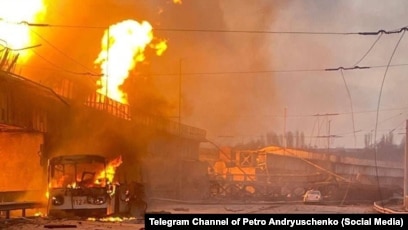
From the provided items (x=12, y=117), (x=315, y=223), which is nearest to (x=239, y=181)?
(x=12, y=117)

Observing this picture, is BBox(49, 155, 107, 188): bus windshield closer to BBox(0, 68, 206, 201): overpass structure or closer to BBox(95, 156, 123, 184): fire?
BBox(95, 156, 123, 184): fire

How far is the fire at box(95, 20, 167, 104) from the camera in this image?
45375 millimetres

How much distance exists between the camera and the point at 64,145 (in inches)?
1374

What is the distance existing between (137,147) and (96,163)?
1915 centimetres

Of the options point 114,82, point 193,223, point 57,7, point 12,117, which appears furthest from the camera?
point 114,82

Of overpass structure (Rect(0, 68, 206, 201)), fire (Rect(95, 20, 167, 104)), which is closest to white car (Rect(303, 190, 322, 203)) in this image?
overpass structure (Rect(0, 68, 206, 201))

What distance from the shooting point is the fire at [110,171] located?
2234 cm

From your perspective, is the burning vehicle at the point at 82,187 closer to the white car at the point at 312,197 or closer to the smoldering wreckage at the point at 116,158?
the smoldering wreckage at the point at 116,158

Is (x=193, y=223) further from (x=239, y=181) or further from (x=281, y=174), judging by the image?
(x=281, y=174)

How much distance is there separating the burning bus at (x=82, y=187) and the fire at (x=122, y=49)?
23.3 m

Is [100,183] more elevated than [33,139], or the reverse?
[33,139]
